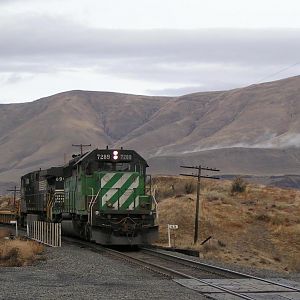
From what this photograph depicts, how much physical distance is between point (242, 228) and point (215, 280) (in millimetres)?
30079

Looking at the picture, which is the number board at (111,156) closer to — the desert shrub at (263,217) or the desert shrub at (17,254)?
the desert shrub at (17,254)

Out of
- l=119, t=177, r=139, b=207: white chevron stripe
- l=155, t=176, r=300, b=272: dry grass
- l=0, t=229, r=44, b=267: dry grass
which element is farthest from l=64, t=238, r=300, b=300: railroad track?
l=155, t=176, r=300, b=272: dry grass

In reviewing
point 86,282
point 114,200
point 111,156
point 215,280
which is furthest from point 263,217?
point 86,282

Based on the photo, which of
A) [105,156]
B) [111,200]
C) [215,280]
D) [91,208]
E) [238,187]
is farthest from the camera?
[238,187]

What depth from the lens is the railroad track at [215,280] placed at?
13.2 m

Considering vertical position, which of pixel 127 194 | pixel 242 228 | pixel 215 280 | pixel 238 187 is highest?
pixel 238 187

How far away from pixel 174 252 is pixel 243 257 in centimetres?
1143

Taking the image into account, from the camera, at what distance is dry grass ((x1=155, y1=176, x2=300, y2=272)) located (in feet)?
110

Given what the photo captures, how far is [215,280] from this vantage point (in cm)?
1518

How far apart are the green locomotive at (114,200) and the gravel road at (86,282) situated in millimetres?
3242

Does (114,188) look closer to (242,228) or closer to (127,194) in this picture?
(127,194)

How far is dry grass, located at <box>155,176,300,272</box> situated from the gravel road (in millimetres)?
11283

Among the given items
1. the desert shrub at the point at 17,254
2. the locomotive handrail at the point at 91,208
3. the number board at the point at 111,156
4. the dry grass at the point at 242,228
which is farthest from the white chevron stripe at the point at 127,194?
the dry grass at the point at 242,228

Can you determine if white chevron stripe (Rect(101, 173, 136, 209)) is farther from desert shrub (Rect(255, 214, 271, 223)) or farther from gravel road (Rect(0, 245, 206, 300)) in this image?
desert shrub (Rect(255, 214, 271, 223))
